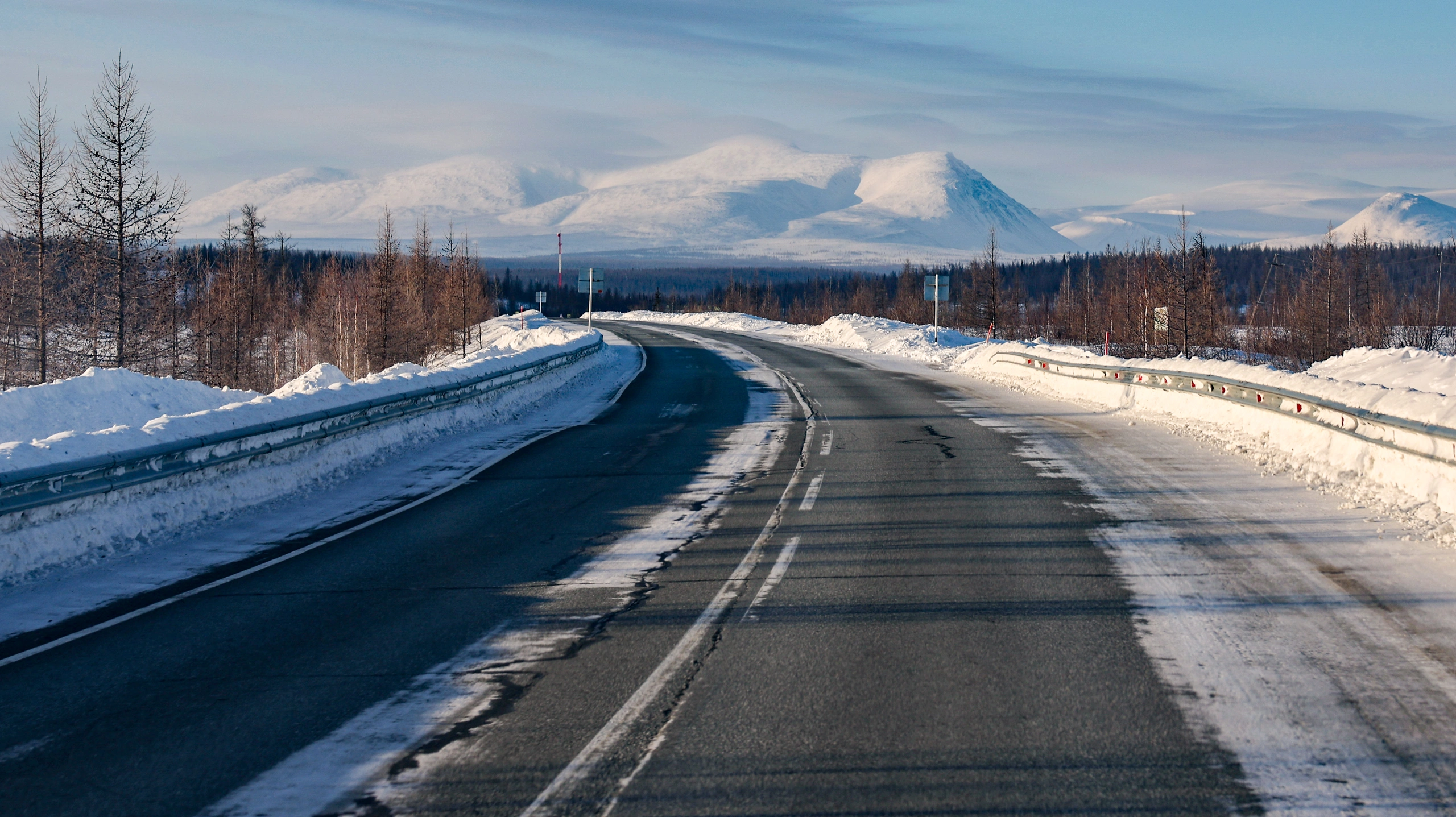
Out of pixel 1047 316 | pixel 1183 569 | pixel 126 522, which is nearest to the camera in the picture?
pixel 1183 569

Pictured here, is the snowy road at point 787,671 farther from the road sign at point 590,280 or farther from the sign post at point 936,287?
the road sign at point 590,280

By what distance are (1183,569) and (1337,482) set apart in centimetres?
472

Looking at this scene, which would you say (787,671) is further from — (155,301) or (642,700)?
(155,301)

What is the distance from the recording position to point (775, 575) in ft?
25.5

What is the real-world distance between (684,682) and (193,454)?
6.88m

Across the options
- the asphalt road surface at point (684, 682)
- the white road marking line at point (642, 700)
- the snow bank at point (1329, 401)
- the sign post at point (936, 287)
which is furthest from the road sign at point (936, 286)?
the white road marking line at point (642, 700)

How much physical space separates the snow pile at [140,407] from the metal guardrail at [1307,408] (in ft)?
39.2

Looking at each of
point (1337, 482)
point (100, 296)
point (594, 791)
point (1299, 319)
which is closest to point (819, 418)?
point (1337, 482)

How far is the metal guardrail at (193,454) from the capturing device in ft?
25.8

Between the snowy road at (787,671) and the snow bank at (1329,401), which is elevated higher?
the snow bank at (1329,401)

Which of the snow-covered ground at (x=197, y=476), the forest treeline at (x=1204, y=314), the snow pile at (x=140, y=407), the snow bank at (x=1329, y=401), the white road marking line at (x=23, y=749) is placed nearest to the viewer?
the white road marking line at (x=23, y=749)

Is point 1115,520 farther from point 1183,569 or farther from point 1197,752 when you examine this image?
point 1197,752

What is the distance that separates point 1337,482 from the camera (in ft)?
36.8

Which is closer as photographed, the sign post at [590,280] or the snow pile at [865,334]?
the snow pile at [865,334]
